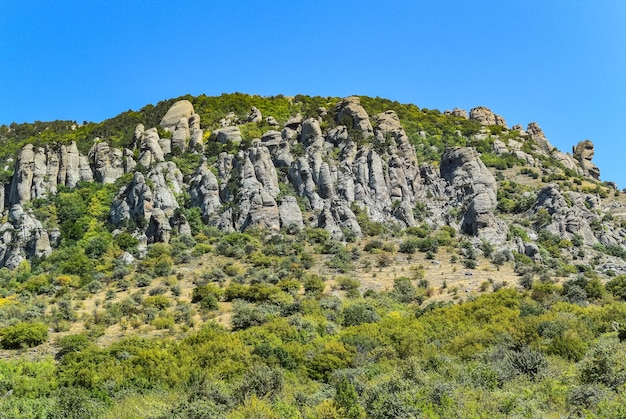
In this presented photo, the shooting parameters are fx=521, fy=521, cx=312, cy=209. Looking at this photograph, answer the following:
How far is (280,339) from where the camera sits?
25.9 m

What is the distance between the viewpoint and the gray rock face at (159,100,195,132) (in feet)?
224

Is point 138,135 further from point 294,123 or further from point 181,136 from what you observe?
point 294,123

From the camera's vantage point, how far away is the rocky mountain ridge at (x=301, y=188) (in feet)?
151

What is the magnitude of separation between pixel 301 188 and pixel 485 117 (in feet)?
157

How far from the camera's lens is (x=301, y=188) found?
53.0 meters

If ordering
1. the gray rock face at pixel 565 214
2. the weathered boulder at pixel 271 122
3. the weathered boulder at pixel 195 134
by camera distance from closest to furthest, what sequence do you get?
the gray rock face at pixel 565 214
the weathered boulder at pixel 195 134
the weathered boulder at pixel 271 122

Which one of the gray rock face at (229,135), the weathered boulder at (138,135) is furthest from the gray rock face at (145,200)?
the gray rock face at (229,135)

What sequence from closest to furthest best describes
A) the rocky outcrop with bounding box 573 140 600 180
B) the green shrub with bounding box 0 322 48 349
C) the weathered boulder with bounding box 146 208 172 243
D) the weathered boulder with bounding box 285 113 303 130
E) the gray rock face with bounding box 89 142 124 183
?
the green shrub with bounding box 0 322 48 349 → the weathered boulder with bounding box 146 208 172 243 → the gray rock face with bounding box 89 142 124 183 → the weathered boulder with bounding box 285 113 303 130 → the rocky outcrop with bounding box 573 140 600 180

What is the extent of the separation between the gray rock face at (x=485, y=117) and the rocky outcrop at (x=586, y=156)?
12.2 metres

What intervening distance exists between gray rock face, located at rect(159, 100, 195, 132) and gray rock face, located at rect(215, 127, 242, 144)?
715 cm

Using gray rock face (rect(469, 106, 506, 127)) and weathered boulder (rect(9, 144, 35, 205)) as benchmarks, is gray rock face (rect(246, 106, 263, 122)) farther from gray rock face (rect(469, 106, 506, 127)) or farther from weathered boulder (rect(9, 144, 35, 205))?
gray rock face (rect(469, 106, 506, 127))

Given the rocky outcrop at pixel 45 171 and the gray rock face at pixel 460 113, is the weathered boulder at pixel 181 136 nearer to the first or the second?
the rocky outcrop at pixel 45 171

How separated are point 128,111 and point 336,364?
231ft

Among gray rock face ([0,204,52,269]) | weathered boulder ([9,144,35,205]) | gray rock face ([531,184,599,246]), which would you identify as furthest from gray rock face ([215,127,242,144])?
gray rock face ([531,184,599,246])
